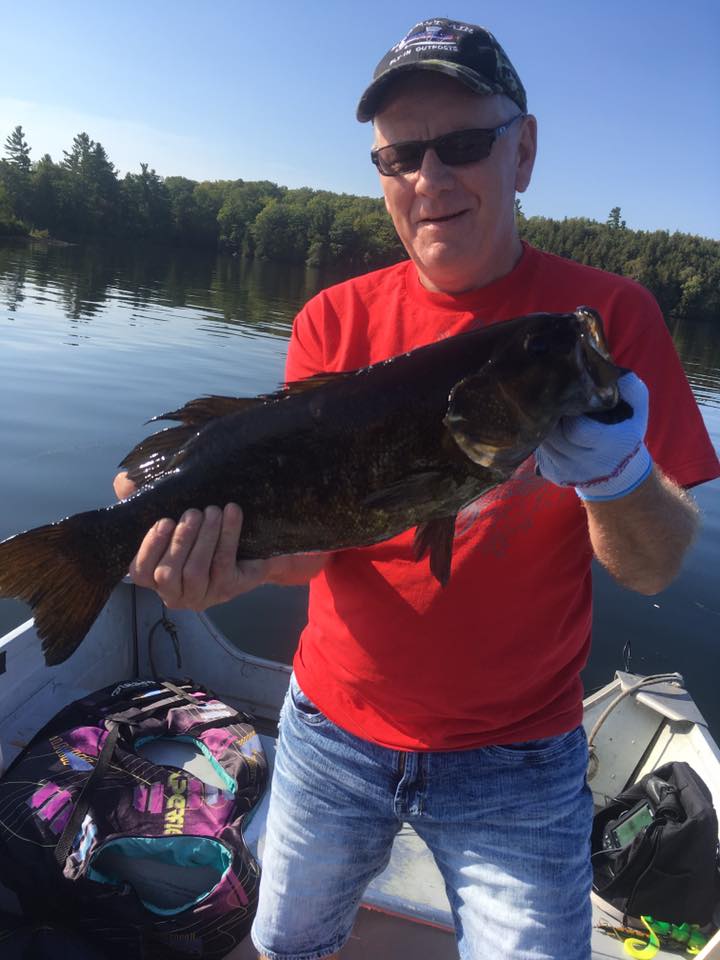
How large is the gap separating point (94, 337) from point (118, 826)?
24.7m

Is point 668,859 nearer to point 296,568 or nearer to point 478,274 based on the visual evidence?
point 296,568

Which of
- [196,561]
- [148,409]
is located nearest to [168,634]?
[196,561]

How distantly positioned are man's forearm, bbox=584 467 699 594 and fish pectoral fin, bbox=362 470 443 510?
0.60 metres

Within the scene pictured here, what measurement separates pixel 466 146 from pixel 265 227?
124 m

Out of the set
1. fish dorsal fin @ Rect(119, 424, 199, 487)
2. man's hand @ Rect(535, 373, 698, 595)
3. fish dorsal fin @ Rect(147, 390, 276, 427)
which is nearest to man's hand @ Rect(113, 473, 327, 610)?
fish dorsal fin @ Rect(119, 424, 199, 487)

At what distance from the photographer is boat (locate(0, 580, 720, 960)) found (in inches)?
162

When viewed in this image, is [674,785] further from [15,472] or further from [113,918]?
[15,472]

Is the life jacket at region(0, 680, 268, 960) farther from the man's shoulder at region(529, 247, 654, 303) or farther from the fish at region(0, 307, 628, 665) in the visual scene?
the man's shoulder at region(529, 247, 654, 303)

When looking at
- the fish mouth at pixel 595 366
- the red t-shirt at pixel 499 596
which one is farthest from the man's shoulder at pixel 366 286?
the fish mouth at pixel 595 366

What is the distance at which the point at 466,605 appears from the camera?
2.74 metres

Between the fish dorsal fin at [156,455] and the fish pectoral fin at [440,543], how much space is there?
1.04 m

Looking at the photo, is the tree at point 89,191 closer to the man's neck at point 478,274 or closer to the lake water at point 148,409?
the lake water at point 148,409

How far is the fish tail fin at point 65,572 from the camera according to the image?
8.88ft

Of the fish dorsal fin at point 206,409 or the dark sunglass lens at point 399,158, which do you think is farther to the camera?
the dark sunglass lens at point 399,158
